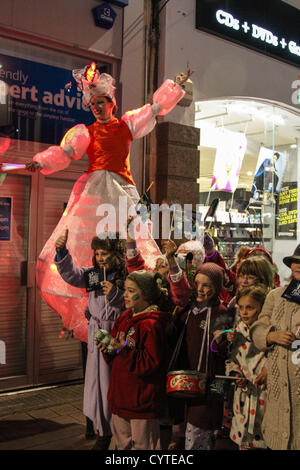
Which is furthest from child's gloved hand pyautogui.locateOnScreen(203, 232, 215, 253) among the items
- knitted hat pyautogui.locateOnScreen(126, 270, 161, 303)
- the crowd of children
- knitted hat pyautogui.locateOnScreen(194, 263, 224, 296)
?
knitted hat pyautogui.locateOnScreen(126, 270, 161, 303)

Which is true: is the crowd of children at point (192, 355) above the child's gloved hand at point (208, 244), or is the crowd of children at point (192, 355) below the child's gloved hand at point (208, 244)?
below

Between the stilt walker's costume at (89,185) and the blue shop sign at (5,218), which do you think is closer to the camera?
the stilt walker's costume at (89,185)

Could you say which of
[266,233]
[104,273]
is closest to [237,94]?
[266,233]

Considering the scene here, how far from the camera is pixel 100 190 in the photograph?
4.07m

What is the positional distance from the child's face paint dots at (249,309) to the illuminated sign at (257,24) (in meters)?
4.43

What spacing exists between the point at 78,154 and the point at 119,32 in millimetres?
2227

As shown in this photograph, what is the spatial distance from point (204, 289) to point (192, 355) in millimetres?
429

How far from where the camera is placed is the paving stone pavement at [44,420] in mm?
3891

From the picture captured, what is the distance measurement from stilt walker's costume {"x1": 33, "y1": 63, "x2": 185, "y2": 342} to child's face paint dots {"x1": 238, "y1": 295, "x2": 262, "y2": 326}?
1161 millimetres

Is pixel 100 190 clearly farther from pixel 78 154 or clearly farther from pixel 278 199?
pixel 278 199

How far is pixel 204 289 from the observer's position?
3.21 meters

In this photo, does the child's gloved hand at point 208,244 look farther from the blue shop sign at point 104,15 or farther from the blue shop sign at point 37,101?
the blue shop sign at point 104,15

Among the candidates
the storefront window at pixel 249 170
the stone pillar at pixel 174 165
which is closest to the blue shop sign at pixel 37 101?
the stone pillar at pixel 174 165

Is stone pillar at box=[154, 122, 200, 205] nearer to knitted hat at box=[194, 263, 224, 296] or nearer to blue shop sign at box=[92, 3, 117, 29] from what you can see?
blue shop sign at box=[92, 3, 117, 29]
